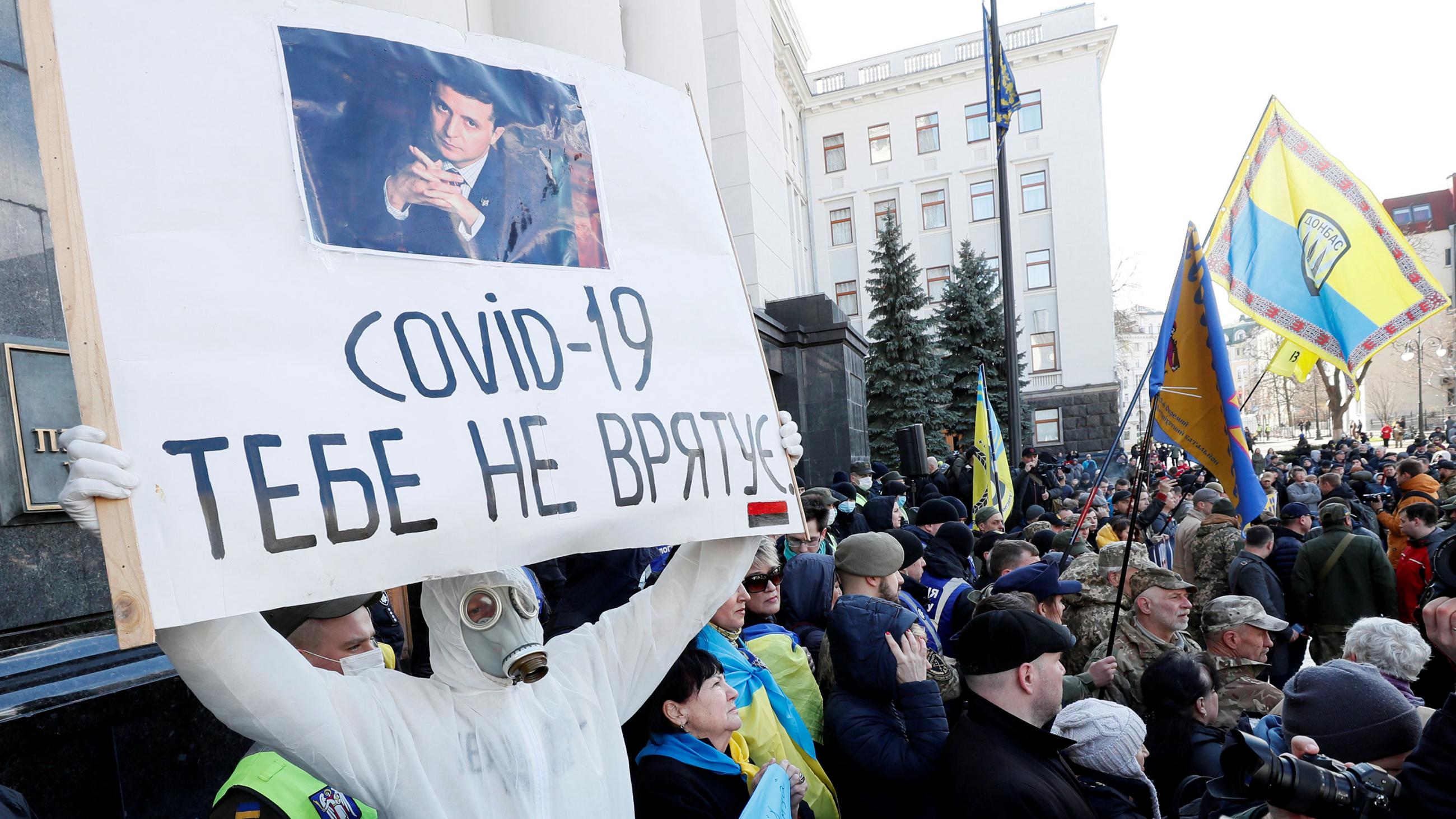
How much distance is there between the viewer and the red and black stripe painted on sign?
88.0 inches

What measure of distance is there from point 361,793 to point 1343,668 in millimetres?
2509

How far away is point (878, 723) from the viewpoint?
296cm

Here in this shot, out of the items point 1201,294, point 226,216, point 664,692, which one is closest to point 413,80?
point 226,216

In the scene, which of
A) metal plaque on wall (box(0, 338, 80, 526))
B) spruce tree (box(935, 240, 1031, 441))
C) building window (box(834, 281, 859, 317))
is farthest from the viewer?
building window (box(834, 281, 859, 317))

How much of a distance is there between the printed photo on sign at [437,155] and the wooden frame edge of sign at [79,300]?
404mm

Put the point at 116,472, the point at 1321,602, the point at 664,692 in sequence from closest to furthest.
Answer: the point at 116,472 → the point at 664,692 → the point at 1321,602

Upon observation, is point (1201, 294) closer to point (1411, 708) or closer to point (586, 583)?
point (1411, 708)

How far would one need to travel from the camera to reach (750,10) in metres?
15.6

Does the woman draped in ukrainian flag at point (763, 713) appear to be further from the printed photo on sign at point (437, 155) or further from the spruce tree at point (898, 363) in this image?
the spruce tree at point (898, 363)

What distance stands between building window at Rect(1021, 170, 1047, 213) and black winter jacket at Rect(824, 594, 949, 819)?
1404 inches

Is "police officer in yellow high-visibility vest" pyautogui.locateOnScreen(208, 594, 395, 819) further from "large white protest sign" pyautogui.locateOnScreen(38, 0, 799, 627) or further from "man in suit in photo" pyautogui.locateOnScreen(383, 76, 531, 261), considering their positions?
"man in suit in photo" pyautogui.locateOnScreen(383, 76, 531, 261)

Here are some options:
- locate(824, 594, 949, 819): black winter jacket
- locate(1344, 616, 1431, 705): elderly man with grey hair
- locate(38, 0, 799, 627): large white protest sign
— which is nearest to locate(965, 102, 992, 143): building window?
locate(1344, 616, 1431, 705): elderly man with grey hair

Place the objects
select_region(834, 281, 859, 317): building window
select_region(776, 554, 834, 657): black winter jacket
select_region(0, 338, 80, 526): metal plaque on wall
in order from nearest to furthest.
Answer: select_region(0, 338, 80, 526): metal plaque on wall < select_region(776, 554, 834, 657): black winter jacket < select_region(834, 281, 859, 317): building window

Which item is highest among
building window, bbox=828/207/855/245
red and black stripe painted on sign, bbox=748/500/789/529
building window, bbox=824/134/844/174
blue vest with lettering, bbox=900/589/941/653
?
building window, bbox=824/134/844/174
